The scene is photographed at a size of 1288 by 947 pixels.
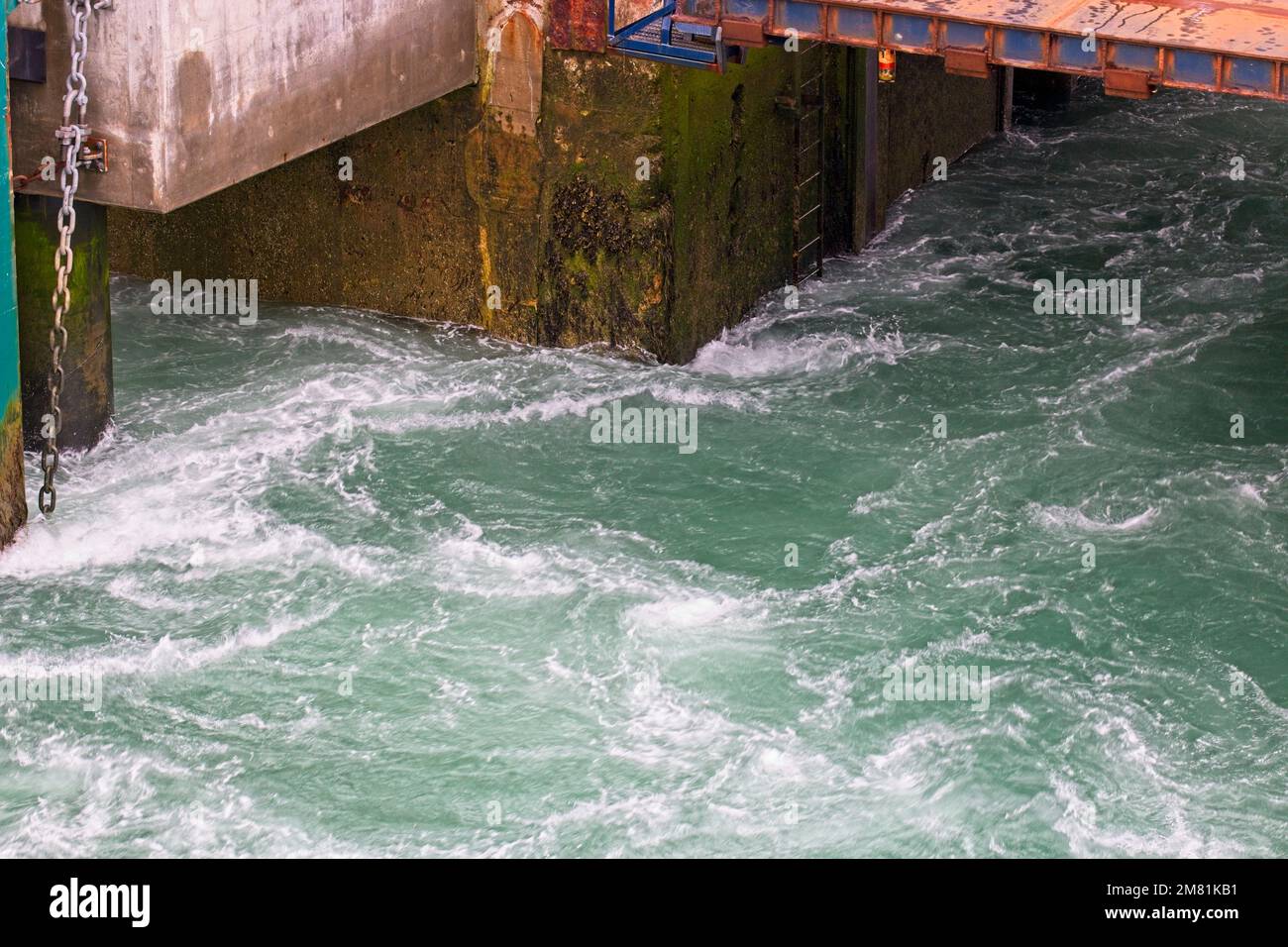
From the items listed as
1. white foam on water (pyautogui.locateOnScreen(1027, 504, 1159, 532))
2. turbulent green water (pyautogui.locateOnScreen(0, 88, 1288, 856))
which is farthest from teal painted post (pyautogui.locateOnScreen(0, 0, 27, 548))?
white foam on water (pyautogui.locateOnScreen(1027, 504, 1159, 532))

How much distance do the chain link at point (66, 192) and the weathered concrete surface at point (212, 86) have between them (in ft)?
0.43

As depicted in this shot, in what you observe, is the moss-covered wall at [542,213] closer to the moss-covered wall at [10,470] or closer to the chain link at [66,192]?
the chain link at [66,192]

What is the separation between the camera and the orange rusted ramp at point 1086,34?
15578mm

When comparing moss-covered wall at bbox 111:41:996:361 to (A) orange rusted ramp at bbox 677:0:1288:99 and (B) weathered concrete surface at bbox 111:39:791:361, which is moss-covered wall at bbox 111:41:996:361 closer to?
(B) weathered concrete surface at bbox 111:39:791:361

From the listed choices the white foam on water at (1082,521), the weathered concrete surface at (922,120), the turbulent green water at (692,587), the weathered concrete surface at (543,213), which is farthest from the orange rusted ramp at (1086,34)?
the weathered concrete surface at (922,120)

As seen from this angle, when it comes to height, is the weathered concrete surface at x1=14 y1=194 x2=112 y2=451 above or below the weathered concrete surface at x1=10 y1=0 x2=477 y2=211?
below

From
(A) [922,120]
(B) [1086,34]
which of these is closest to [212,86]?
(B) [1086,34]

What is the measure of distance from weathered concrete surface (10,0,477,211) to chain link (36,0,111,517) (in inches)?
5.2

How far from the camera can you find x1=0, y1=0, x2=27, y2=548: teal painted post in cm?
1583

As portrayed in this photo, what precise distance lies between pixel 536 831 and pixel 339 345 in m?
8.16

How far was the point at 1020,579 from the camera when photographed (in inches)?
632

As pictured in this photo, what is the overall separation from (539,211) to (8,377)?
5660mm

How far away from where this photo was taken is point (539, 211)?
1984cm

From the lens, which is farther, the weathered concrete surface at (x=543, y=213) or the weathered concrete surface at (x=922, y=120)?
the weathered concrete surface at (x=922, y=120)
